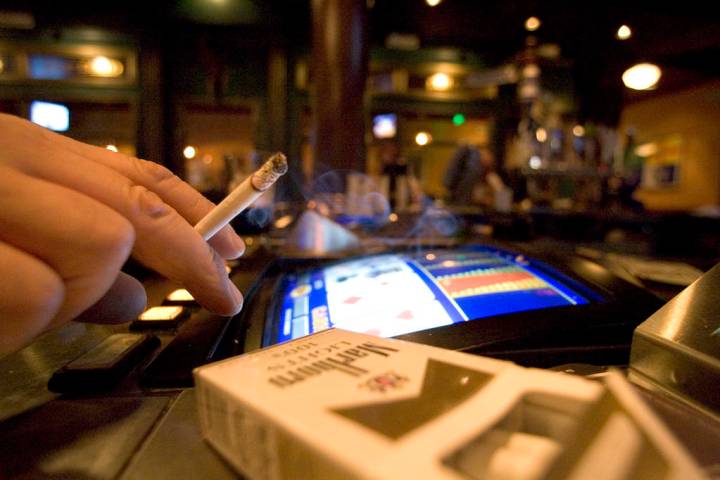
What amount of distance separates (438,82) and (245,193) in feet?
25.6

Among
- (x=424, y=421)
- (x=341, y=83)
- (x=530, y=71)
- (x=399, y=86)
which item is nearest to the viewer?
(x=424, y=421)

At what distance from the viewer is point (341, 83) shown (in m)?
3.15

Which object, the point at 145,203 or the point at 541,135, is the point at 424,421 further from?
the point at 541,135

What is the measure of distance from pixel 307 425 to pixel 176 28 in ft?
24.6

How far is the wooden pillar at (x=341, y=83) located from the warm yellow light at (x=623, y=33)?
15.4ft

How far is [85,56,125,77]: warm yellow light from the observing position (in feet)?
21.1

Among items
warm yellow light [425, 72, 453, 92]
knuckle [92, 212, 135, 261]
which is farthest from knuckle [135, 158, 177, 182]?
warm yellow light [425, 72, 453, 92]

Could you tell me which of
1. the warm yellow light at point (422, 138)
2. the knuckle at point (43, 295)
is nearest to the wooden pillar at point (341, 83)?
the knuckle at point (43, 295)

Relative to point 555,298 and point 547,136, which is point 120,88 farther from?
point 555,298

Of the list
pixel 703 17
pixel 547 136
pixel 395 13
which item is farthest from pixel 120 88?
pixel 703 17

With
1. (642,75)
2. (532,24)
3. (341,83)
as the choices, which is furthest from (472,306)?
(532,24)

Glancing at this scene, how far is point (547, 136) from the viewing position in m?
4.08

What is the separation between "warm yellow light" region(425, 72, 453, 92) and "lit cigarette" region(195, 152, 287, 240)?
25.3 feet

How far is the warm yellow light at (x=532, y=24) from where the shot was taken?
20.4 ft
